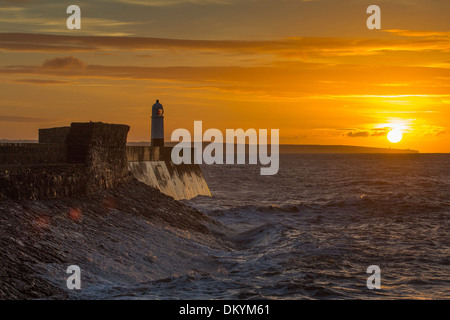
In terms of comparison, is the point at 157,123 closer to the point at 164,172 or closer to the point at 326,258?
the point at 164,172

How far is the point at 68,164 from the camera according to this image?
15.4 meters

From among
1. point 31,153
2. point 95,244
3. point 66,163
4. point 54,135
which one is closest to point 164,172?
point 54,135

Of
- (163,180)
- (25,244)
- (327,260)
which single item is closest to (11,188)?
(25,244)

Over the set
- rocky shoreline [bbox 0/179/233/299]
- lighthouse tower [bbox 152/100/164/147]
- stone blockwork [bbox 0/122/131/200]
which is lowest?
rocky shoreline [bbox 0/179/233/299]

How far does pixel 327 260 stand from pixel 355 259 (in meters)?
0.92

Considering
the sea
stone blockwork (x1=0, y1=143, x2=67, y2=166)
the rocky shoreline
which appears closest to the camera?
the rocky shoreline

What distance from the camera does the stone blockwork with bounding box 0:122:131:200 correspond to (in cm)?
1321

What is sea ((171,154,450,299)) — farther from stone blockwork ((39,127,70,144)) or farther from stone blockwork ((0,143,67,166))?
stone blockwork ((39,127,70,144))

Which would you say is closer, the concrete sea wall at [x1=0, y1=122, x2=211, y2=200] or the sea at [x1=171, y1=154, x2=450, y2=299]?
the sea at [x1=171, y1=154, x2=450, y2=299]

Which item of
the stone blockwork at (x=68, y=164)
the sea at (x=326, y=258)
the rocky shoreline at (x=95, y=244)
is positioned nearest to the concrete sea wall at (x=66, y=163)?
the stone blockwork at (x=68, y=164)

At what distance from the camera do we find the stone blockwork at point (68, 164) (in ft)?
43.3

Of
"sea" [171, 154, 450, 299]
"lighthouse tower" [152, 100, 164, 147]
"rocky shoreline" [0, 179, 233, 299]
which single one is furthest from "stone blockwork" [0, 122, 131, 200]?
"lighthouse tower" [152, 100, 164, 147]

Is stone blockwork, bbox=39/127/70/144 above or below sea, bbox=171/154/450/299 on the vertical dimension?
above
